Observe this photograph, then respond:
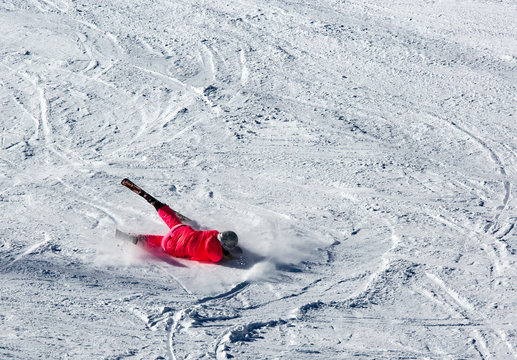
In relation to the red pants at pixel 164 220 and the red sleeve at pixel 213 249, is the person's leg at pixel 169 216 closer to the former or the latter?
the red pants at pixel 164 220

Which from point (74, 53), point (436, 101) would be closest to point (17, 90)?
point (74, 53)

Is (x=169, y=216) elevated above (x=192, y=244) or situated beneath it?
situated beneath

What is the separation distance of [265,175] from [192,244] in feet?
7.95

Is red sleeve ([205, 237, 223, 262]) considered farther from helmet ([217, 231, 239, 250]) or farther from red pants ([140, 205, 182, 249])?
red pants ([140, 205, 182, 249])

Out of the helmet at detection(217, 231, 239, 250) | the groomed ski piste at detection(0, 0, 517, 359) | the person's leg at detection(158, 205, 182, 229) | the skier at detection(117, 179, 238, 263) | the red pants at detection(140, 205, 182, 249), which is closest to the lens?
the groomed ski piste at detection(0, 0, 517, 359)

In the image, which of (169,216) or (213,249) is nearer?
(213,249)

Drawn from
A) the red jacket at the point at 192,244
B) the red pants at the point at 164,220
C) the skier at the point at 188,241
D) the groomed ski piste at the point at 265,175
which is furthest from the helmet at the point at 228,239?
the red pants at the point at 164,220

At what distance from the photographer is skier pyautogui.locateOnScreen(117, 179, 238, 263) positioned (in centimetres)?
746

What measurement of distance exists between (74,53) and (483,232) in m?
8.78

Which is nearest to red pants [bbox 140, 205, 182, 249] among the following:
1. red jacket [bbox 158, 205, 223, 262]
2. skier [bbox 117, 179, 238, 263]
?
skier [bbox 117, 179, 238, 263]

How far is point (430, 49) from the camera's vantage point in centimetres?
1298

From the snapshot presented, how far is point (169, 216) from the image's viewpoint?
8305mm

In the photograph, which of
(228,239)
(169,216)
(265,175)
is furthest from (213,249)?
(265,175)

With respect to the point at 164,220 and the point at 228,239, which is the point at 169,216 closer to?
the point at 164,220
